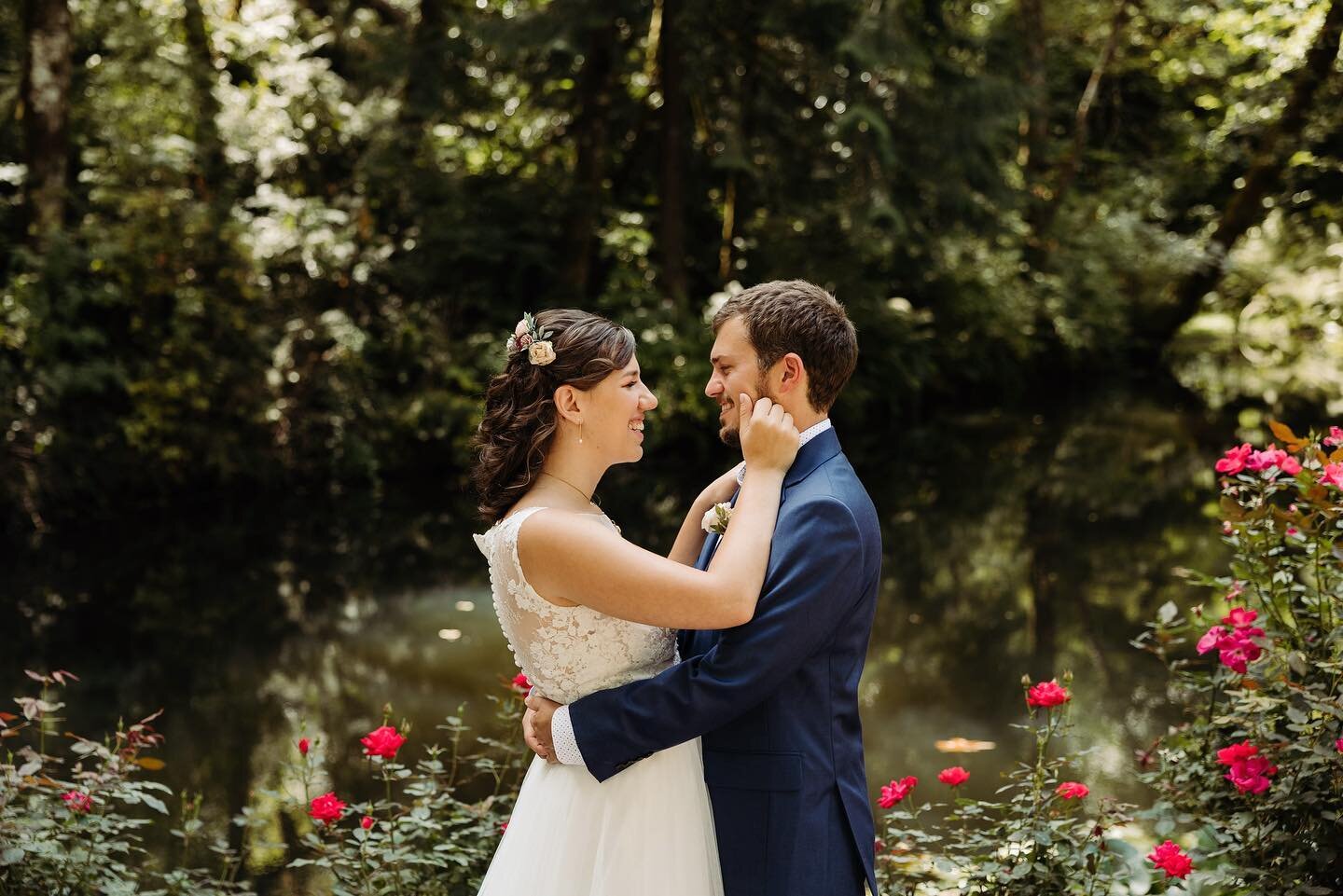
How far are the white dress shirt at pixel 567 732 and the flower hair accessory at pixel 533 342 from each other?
0.45 metres

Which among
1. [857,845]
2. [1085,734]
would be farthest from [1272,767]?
[1085,734]

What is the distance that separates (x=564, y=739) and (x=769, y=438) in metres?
0.69

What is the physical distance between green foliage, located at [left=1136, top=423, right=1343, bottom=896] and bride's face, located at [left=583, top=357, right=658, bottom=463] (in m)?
1.59

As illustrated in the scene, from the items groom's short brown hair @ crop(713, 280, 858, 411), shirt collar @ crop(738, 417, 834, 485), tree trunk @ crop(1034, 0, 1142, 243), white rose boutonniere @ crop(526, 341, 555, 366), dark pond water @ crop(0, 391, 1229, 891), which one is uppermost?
groom's short brown hair @ crop(713, 280, 858, 411)

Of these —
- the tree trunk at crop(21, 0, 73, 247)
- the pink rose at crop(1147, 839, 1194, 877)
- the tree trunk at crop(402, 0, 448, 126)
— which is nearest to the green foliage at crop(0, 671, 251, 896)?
the pink rose at crop(1147, 839, 1194, 877)

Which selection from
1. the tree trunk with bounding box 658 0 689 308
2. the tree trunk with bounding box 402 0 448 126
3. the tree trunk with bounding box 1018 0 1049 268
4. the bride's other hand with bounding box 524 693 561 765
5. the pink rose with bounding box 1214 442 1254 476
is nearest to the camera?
the bride's other hand with bounding box 524 693 561 765

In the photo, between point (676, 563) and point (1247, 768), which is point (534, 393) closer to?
point (676, 563)

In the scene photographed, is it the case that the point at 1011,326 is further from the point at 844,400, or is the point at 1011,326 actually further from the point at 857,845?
the point at 857,845

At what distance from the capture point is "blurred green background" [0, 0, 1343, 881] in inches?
289

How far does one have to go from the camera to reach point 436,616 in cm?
779

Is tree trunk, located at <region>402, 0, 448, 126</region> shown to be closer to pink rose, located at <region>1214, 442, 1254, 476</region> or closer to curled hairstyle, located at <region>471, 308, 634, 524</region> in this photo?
pink rose, located at <region>1214, 442, 1254, 476</region>

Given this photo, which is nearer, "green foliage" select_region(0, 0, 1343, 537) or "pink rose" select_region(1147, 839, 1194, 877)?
"pink rose" select_region(1147, 839, 1194, 877)

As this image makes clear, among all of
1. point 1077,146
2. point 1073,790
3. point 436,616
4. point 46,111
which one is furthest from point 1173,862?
point 1077,146

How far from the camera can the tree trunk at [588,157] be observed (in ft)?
44.9
